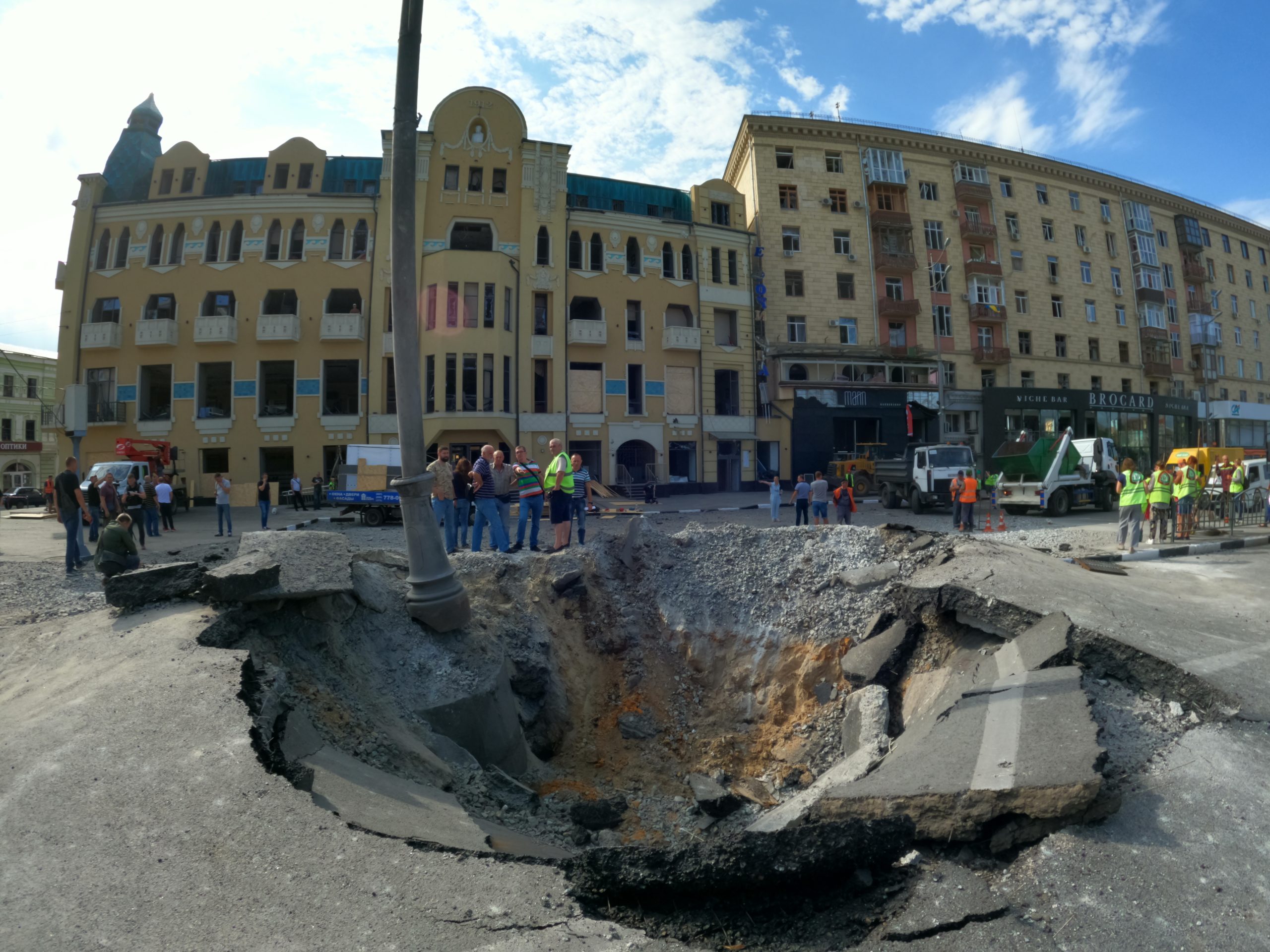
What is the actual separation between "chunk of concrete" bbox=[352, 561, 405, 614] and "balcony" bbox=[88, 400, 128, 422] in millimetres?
30091

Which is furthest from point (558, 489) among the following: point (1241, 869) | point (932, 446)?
point (932, 446)

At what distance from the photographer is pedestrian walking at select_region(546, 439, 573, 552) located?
1009 centimetres

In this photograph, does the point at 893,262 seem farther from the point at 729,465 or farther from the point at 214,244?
the point at 214,244

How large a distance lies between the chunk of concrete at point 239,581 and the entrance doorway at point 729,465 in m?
27.6

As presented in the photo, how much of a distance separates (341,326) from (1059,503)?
92.7 ft

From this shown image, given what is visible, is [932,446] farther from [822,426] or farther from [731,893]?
[731,893]

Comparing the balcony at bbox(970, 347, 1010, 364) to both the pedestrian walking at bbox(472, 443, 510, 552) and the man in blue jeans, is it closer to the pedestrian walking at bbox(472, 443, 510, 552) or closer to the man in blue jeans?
the pedestrian walking at bbox(472, 443, 510, 552)

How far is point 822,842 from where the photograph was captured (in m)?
3.01

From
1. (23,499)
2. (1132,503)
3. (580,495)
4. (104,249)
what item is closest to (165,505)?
(580,495)

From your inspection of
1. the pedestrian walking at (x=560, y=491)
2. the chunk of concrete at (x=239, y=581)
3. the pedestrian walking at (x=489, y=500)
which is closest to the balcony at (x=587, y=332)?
the pedestrian walking at (x=560, y=491)

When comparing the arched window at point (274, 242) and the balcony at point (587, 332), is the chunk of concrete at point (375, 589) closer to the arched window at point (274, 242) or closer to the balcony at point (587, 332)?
the balcony at point (587, 332)

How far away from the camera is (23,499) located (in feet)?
118

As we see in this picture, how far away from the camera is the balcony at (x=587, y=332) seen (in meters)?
29.7

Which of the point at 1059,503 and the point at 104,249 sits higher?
the point at 104,249
